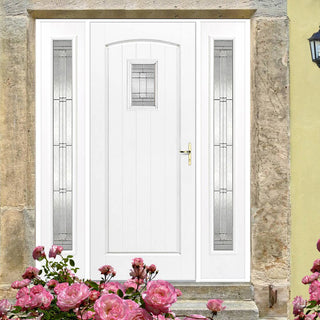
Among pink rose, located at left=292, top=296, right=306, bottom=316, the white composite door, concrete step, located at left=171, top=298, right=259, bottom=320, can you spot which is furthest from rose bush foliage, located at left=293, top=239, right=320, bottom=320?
the white composite door

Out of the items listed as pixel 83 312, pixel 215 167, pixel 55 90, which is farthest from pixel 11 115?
pixel 83 312

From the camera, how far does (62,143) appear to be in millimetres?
4891

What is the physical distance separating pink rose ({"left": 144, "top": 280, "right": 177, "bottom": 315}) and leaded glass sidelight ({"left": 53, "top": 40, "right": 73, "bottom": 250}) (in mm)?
3202

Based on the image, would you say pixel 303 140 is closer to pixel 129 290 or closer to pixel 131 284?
pixel 131 284

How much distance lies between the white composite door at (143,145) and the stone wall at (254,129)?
0.32 metres

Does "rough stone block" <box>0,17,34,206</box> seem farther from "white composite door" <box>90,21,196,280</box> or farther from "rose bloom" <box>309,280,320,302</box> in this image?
"rose bloom" <box>309,280,320,302</box>

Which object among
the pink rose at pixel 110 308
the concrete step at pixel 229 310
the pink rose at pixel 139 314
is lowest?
the concrete step at pixel 229 310

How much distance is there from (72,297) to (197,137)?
123 inches

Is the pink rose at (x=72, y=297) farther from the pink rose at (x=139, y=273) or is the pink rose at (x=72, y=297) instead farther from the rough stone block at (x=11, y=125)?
the rough stone block at (x=11, y=125)

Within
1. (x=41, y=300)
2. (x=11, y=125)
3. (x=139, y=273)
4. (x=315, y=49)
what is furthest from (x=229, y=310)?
(x=41, y=300)

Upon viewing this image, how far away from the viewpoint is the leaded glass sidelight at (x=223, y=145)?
4879mm

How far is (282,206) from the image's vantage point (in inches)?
185

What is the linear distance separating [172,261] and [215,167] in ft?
2.84

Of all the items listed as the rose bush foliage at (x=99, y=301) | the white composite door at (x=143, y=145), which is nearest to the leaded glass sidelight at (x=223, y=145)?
the white composite door at (x=143, y=145)
